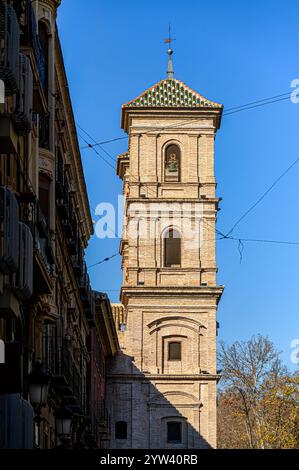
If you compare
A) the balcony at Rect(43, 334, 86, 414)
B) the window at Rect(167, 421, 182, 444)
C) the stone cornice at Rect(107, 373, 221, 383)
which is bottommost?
the balcony at Rect(43, 334, 86, 414)

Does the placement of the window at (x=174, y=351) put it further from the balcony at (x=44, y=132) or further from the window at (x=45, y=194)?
the balcony at (x=44, y=132)

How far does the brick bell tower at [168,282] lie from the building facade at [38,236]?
14.4 metres

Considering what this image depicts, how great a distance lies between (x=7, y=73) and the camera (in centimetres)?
1439

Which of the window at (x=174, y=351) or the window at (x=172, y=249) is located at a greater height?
the window at (x=172, y=249)

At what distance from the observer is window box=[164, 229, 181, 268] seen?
58219mm

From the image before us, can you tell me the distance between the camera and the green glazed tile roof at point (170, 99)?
194 feet

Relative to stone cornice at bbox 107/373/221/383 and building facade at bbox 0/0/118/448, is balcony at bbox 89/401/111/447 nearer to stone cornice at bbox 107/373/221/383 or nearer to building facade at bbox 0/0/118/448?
building facade at bbox 0/0/118/448

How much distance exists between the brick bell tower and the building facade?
14393 millimetres

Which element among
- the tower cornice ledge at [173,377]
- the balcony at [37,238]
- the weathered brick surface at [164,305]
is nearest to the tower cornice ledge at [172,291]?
the weathered brick surface at [164,305]

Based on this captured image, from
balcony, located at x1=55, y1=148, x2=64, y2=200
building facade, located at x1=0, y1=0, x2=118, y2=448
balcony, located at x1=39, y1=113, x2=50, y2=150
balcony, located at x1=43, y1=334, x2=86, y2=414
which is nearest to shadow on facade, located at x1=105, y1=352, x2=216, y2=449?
building facade, located at x1=0, y1=0, x2=118, y2=448
